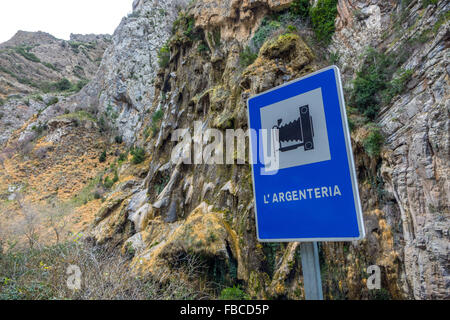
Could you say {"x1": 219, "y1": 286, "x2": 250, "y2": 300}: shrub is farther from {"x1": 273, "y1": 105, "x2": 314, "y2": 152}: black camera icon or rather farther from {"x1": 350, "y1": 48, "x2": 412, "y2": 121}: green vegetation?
{"x1": 273, "y1": 105, "x2": 314, "y2": 152}: black camera icon

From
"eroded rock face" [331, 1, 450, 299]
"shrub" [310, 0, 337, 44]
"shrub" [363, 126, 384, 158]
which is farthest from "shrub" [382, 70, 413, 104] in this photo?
"shrub" [310, 0, 337, 44]

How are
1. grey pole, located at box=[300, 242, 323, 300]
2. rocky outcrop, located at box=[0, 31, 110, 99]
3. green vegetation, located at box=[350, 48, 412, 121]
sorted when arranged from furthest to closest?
rocky outcrop, located at box=[0, 31, 110, 99]
green vegetation, located at box=[350, 48, 412, 121]
grey pole, located at box=[300, 242, 323, 300]

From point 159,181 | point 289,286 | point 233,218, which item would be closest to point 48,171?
point 159,181

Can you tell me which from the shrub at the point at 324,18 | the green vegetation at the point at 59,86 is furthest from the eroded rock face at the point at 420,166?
the green vegetation at the point at 59,86

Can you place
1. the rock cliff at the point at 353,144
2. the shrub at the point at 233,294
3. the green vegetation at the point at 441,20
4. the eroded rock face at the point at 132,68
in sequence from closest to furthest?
the rock cliff at the point at 353,144 < the green vegetation at the point at 441,20 < the shrub at the point at 233,294 < the eroded rock face at the point at 132,68

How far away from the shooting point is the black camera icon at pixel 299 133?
4.32 ft

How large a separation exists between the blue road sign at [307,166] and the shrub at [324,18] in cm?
768

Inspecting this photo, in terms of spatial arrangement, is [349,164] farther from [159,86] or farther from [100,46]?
[100,46]

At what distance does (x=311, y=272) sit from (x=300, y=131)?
2.24 feet

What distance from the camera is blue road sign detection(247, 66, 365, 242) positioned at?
3.84 ft

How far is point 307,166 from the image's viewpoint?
4.25 feet

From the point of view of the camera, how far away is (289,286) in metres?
4.98

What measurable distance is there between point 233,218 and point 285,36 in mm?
5599

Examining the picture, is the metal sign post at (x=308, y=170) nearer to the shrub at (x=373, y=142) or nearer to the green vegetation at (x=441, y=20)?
the shrub at (x=373, y=142)
